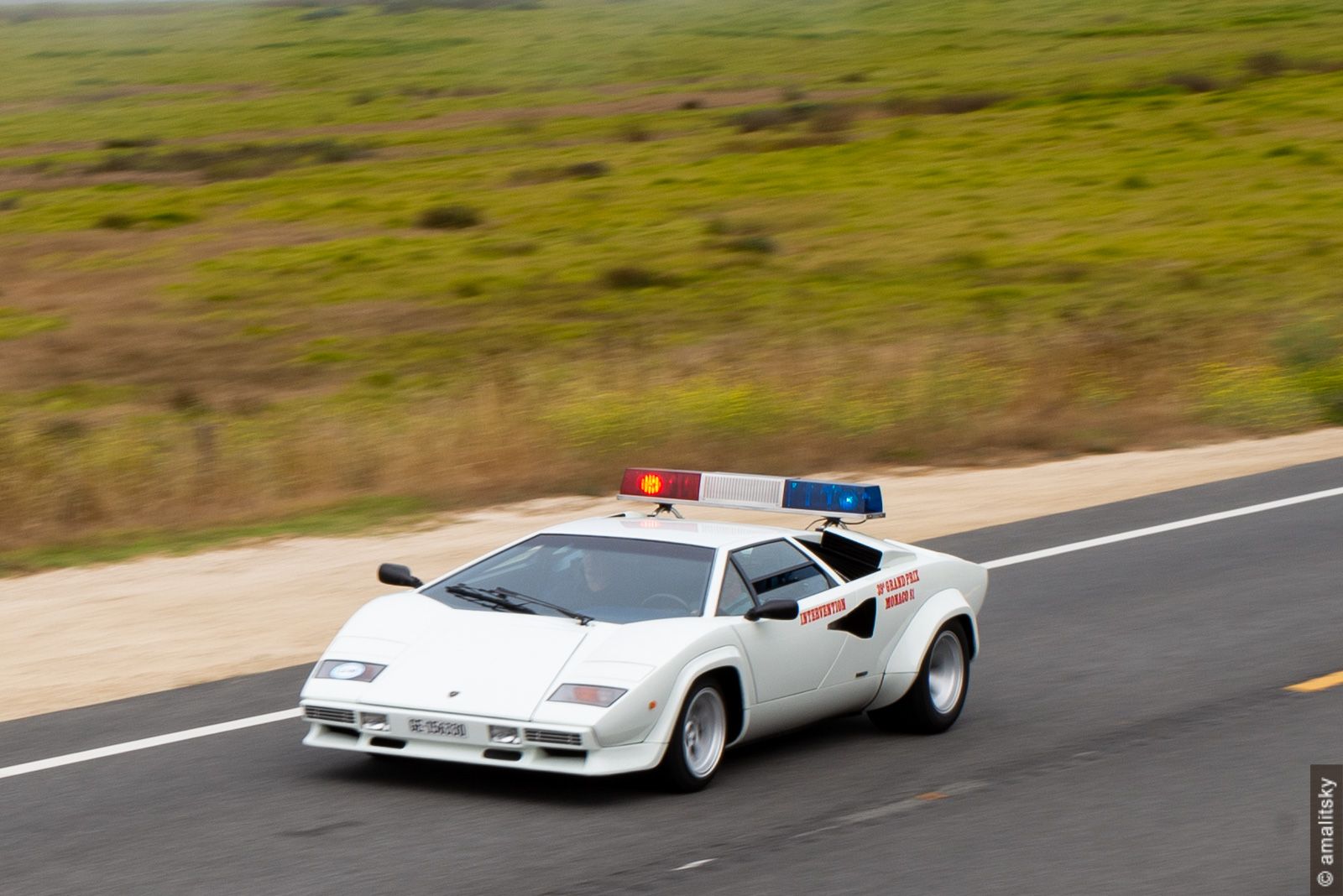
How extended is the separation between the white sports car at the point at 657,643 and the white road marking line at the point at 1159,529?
15.7 feet

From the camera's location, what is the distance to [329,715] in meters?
7.44

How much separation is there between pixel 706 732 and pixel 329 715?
62.8 inches

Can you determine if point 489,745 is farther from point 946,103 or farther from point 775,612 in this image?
point 946,103

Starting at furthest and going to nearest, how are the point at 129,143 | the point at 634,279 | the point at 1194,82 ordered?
the point at 129,143, the point at 1194,82, the point at 634,279

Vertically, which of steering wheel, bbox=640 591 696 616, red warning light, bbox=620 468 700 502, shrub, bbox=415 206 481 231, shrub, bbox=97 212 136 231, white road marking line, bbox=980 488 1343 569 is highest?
shrub, bbox=97 212 136 231

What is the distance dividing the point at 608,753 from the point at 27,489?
405 inches

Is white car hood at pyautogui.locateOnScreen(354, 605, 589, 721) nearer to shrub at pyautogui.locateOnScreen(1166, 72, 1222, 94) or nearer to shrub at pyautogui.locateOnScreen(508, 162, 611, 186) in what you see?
shrub at pyautogui.locateOnScreen(508, 162, 611, 186)

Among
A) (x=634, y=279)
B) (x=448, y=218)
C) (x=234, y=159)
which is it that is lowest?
(x=634, y=279)

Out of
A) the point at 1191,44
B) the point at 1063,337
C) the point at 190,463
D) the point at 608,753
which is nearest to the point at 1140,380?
the point at 1063,337

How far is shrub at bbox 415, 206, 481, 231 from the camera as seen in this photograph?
42219 millimetres

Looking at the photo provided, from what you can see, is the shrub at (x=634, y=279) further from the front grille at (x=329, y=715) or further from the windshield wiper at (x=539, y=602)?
the front grille at (x=329, y=715)

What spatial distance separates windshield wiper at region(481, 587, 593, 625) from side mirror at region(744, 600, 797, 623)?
71cm

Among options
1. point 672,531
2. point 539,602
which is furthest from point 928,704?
point 539,602

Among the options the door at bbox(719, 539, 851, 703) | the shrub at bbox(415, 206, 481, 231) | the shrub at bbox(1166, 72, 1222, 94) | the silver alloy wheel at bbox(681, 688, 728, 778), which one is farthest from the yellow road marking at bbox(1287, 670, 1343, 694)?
the shrub at bbox(1166, 72, 1222, 94)
